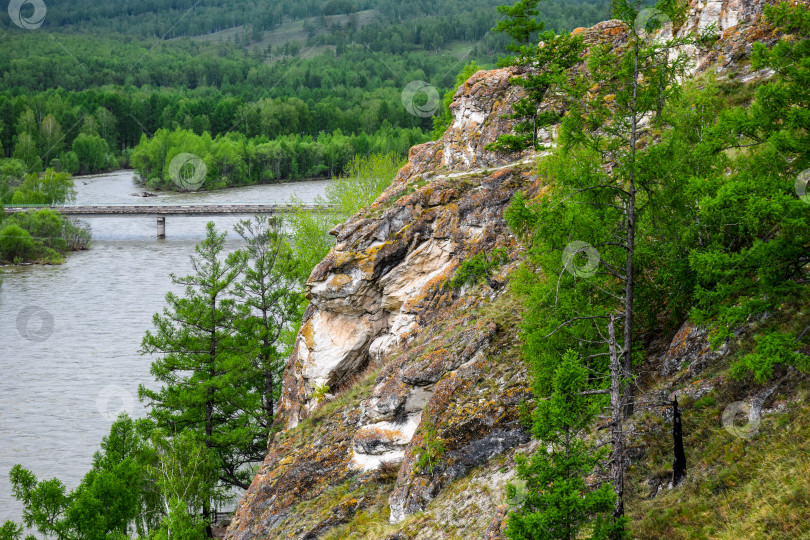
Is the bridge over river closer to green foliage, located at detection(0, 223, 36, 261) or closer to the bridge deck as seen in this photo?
the bridge deck

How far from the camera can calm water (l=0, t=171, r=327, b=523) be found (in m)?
36.6

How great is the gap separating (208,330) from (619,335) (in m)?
21.5

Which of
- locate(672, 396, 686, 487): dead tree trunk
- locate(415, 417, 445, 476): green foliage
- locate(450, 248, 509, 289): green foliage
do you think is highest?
locate(450, 248, 509, 289): green foliage

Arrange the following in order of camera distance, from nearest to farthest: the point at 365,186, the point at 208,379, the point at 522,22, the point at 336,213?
the point at 208,379, the point at 522,22, the point at 336,213, the point at 365,186

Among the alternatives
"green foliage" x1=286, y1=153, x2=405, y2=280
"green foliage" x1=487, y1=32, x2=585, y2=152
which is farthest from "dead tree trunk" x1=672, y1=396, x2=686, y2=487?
Result: "green foliage" x1=286, y1=153, x2=405, y2=280

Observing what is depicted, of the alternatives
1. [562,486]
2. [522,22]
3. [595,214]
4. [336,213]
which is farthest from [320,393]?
[336,213]

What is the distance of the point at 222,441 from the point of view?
30.6 metres

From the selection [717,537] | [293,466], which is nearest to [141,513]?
[293,466]

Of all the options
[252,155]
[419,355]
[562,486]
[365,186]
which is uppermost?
[365,186]

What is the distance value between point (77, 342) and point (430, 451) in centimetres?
4041

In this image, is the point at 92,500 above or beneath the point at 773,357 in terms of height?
beneath

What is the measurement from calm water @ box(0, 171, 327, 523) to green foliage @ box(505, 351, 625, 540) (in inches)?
1046

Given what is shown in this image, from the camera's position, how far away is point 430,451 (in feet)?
59.9

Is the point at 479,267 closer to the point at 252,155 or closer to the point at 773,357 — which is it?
the point at 773,357
